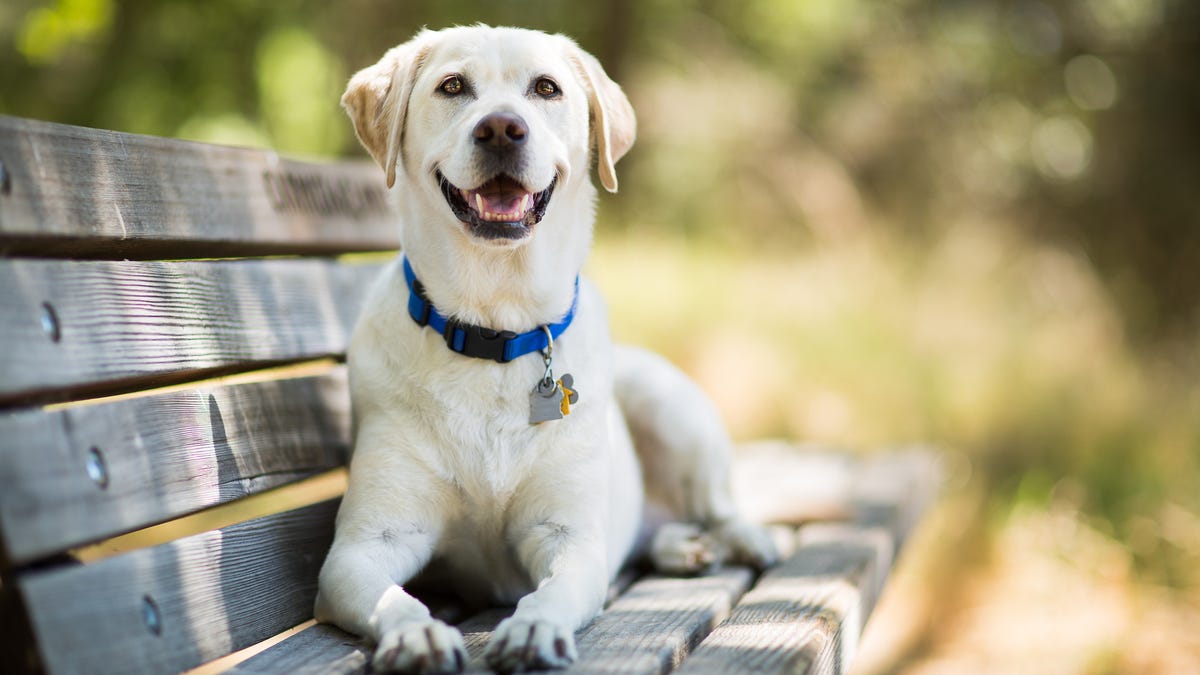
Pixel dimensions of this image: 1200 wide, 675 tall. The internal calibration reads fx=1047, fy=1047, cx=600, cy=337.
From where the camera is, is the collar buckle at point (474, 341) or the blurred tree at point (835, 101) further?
the blurred tree at point (835, 101)

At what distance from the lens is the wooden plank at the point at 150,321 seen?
176 centimetres

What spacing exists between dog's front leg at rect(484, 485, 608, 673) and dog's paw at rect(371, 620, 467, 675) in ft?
0.26

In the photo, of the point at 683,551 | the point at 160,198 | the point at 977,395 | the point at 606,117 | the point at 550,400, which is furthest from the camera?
the point at 977,395

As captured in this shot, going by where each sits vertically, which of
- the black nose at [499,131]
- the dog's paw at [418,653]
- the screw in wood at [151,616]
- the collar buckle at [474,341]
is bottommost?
the dog's paw at [418,653]

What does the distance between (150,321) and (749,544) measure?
1.73 metres

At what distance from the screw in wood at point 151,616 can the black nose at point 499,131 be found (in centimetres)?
114

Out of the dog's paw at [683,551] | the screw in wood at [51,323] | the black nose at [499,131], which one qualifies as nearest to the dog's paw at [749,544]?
the dog's paw at [683,551]

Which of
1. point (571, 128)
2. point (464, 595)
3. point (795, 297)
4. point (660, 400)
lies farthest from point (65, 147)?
point (795, 297)

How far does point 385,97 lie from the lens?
103 inches

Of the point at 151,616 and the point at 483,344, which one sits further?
the point at 483,344

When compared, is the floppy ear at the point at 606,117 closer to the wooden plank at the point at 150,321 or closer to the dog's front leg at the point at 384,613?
the wooden plank at the point at 150,321

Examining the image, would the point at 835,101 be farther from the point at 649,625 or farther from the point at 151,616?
the point at 151,616

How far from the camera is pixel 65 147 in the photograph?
6.47 ft

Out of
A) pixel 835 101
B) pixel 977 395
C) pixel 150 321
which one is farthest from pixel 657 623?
pixel 835 101
